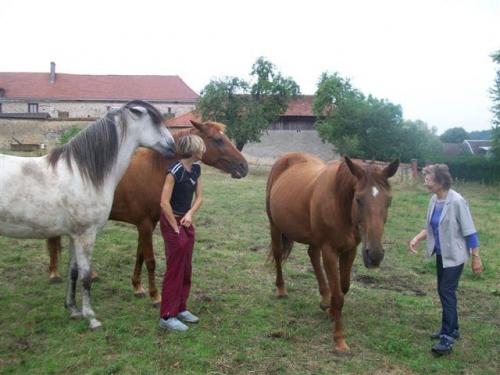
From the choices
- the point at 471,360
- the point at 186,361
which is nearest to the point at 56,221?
the point at 186,361

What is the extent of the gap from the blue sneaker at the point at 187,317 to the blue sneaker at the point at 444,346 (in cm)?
227

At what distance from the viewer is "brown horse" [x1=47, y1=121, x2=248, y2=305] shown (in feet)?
16.9

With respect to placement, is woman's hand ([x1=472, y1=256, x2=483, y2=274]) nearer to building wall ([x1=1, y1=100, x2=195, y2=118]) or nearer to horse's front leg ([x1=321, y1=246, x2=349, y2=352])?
horse's front leg ([x1=321, y1=246, x2=349, y2=352])

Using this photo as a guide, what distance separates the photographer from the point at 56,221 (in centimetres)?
425

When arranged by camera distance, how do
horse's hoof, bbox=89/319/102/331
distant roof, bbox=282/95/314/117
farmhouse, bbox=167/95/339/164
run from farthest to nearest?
distant roof, bbox=282/95/314/117, farmhouse, bbox=167/95/339/164, horse's hoof, bbox=89/319/102/331

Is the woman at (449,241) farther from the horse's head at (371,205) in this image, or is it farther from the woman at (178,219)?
the woman at (178,219)

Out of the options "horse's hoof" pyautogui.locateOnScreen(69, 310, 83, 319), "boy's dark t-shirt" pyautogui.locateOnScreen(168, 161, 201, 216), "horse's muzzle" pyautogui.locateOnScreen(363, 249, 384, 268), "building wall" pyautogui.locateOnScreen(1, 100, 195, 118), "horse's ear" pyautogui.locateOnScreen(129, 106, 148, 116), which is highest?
"building wall" pyautogui.locateOnScreen(1, 100, 195, 118)

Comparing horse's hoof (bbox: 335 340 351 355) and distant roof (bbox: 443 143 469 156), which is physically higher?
distant roof (bbox: 443 143 469 156)

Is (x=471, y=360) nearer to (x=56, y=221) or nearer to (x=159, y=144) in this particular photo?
(x=159, y=144)

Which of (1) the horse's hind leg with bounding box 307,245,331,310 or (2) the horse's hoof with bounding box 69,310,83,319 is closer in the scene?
(2) the horse's hoof with bounding box 69,310,83,319

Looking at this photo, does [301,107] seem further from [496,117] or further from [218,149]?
[218,149]

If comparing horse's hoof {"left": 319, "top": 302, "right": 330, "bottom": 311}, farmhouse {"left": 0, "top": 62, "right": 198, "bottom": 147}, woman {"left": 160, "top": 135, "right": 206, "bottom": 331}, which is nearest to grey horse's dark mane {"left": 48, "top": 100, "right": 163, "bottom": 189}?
woman {"left": 160, "top": 135, "right": 206, "bottom": 331}

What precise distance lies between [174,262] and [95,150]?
1.32 meters

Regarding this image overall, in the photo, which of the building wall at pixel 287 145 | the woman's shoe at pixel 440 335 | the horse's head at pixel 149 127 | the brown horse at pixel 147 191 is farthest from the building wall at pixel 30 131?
the woman's shoe at pixel 440 335
